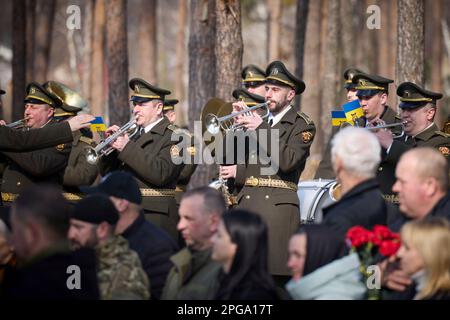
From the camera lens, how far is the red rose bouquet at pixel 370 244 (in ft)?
23.0

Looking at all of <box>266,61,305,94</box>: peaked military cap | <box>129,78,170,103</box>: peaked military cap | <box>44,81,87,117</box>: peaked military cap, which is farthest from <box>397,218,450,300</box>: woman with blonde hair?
<box>44,81,87,117</box>: peaked military cap

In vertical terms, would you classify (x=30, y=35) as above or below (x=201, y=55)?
above

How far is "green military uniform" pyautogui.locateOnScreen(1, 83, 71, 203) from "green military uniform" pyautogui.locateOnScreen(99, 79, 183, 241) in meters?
0.44

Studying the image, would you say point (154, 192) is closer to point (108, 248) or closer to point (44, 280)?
point (108, 248)

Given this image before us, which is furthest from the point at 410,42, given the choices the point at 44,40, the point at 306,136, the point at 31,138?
the point at 44,40

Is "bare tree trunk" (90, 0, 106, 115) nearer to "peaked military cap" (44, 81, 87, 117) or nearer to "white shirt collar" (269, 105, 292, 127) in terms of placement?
"peaked military cap" (44, 81, 87, 117)

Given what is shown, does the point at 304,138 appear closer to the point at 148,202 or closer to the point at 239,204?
the point at 239,204

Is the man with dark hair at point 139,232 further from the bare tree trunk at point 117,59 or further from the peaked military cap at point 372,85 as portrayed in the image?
the bare tree trunk at point 117,59

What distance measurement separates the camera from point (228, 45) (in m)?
15.7

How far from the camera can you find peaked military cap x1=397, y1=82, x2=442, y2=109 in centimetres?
1116

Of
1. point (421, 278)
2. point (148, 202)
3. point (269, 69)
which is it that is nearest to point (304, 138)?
point (269, 69)

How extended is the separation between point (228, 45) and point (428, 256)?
362 inches

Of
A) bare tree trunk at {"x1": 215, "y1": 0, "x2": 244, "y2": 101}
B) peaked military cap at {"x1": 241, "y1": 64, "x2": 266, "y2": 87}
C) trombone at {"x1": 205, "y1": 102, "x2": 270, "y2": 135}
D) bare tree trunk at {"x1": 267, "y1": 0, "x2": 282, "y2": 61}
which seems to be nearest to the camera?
trombone at {"x1": 205, "y1": 102, "x2": 270, "y2": 135}

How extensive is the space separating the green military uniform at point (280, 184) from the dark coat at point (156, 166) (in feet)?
2.32
